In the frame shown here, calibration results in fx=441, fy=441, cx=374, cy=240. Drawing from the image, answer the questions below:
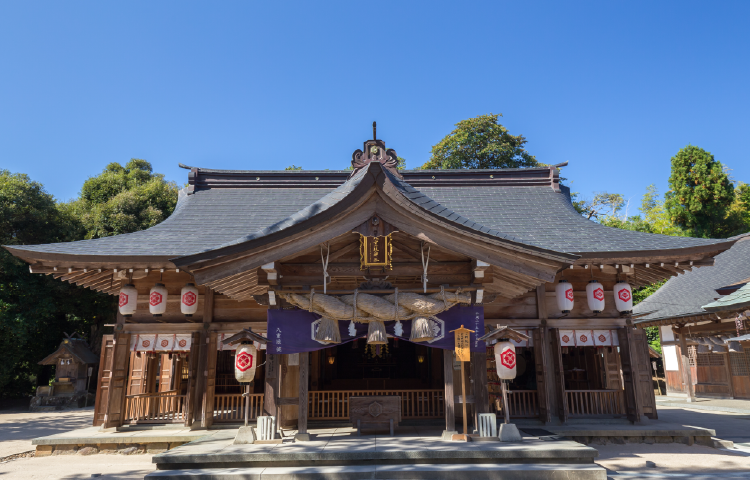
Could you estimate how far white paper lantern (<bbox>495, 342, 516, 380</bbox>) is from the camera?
320 inches

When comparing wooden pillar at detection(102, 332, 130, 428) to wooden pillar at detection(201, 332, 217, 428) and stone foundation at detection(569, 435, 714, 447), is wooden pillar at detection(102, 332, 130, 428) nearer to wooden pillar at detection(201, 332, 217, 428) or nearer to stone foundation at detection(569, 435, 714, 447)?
wooden pillar at detection(201, 332, 217, 428)

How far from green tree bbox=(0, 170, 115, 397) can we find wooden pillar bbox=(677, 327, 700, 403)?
2853 centimetres

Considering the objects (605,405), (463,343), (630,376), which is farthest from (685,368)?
(463,343)

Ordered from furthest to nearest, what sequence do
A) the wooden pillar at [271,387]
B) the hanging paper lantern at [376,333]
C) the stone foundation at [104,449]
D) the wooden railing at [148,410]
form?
the wooden railing at [148,410], the stone foundation at [104,449], the wooden pillar at [271,387], the hanging paper lantern at [376,333]

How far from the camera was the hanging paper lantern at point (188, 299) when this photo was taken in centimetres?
1050

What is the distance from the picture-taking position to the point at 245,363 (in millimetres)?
8203

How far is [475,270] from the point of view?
8.21 meters

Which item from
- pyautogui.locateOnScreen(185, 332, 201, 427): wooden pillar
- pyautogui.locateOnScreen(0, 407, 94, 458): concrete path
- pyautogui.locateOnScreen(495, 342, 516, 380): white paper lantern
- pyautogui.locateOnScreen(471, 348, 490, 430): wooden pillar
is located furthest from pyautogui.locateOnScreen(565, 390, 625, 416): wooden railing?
pyautogui.locateOnScreen(0, 407, 94, 458): concrete path

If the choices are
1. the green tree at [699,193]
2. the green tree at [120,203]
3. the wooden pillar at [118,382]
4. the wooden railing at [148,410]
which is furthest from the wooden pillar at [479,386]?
the green tree at [699,193]

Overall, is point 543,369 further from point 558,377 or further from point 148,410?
point 148,410

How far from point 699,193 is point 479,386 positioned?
26.5 metres

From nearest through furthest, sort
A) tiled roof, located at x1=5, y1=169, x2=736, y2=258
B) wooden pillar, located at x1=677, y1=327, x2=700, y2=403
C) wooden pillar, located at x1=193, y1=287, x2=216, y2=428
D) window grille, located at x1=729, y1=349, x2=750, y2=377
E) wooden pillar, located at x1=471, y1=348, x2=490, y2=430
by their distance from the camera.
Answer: wooden pillar, located at x1=471, y1=348, x2=490, y2=430
tiled roof, located at x1=5, y1=169, x2=736, y2=258
wooden pillar, located at x1=193, y1=287, x2=216, y2=428
window grille, located at x1=729, y1=349, x2=750, y2=377
wooden pillar, located at x1=677, y1=327, x2=700, y2=403

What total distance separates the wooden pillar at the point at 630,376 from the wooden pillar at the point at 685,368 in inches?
455

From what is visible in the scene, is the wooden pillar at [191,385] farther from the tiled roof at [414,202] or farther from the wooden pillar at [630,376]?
the wooden pillar at [630,376]
